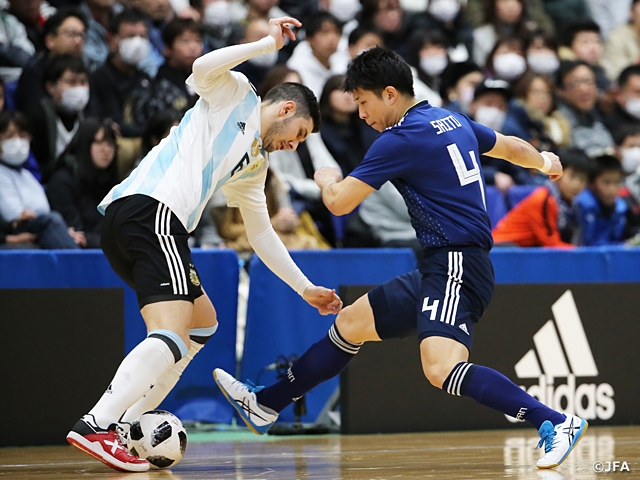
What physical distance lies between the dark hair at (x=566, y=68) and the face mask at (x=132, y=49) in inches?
193

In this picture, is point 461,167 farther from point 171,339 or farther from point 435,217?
point 171,339

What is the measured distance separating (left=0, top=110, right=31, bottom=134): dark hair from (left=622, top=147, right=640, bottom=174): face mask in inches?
241

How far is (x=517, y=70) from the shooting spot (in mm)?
11531

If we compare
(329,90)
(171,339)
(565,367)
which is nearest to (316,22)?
(329,90)

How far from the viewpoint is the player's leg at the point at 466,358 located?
467 cm

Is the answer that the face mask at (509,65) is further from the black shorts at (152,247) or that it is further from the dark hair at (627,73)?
the black shorts at (152,247)

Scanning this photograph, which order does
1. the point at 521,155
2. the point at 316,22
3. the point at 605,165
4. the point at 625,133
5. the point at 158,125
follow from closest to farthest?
1. the point at 521,155
2. the point at 158,125
3. the point at 605,165
4. the point at 316,22
5. the point at 625,133

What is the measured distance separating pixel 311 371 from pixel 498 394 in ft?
3.85

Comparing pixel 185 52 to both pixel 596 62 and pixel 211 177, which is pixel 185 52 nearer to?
pixel 211 177

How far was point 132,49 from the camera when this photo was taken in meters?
9.44

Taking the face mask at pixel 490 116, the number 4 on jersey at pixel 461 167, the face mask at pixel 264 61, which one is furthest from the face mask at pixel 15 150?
the face mask at pixel 490 116

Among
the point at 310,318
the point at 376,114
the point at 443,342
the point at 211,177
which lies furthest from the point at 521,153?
the point at 310,318

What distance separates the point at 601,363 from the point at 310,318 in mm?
2118

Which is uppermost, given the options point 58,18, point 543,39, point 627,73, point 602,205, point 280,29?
point 280,29
